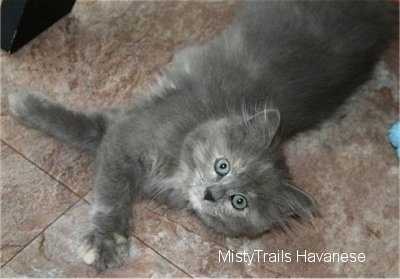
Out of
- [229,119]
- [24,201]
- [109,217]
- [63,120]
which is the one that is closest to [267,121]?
[229,119]

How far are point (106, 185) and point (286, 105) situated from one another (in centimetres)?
71

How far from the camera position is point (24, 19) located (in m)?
2.15

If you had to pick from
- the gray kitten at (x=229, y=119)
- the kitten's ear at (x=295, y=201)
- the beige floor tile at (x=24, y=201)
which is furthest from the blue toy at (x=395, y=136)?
the beige floor tile at (x=24, y=201)

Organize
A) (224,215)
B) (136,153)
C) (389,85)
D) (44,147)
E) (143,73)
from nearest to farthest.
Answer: (224,215) → (136,153) → (44,147) → (143,73) → (389,85)

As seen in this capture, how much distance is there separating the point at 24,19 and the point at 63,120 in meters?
0.48

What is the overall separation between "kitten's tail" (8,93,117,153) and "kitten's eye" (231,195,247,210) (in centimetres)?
57

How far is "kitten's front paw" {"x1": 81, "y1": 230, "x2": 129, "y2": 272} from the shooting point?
1.76 m

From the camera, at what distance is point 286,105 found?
200cm

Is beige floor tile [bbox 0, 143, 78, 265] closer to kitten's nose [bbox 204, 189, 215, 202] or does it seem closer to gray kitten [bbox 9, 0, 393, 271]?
gray kitten [bbox 9, 0, 393, 271]

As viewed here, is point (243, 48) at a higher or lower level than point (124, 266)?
higher

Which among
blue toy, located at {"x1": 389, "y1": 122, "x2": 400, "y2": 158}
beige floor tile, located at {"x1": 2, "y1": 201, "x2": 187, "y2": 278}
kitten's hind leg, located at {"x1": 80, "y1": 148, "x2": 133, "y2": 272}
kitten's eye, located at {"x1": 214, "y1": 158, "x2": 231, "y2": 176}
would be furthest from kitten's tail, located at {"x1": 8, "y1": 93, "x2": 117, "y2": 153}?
blue toy, located at {"x1": 389, "y1": 122, "x2": 400, "y2": 158}

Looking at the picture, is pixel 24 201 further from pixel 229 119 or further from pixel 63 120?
pixel 229 119

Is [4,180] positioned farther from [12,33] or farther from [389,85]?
[389,85]

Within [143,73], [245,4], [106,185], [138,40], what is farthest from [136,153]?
[245,4]
